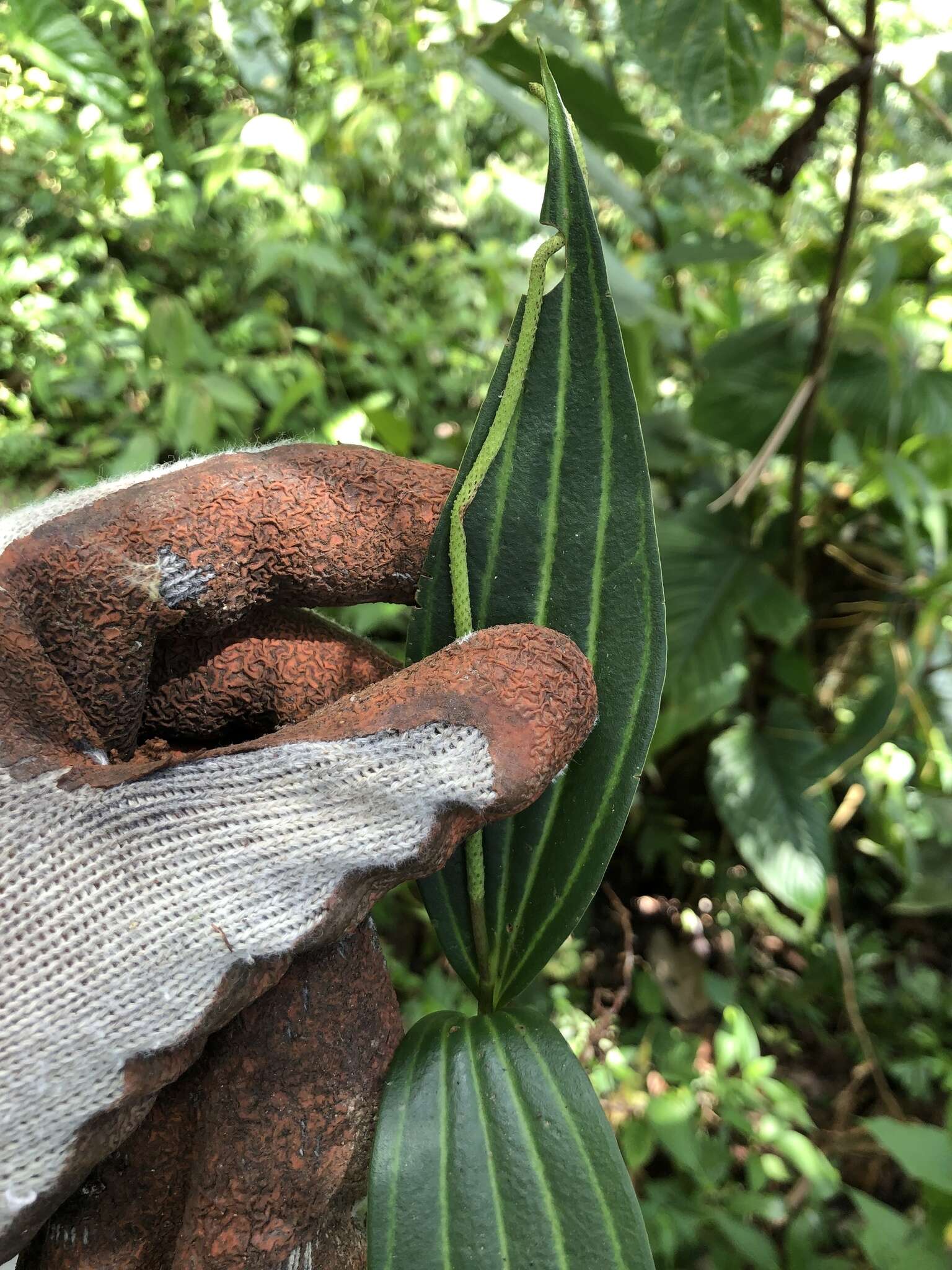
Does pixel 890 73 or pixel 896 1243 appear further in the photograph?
pixel 890 73

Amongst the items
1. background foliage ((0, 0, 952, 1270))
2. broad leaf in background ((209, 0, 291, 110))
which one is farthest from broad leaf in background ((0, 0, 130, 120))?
broad leaf in background ((209, 0, 291, 110))

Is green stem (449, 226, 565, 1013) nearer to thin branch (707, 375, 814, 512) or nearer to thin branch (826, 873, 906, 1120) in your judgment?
thin branch (707, 375, 814, 512)

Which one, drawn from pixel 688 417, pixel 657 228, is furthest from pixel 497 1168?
pixel 657 228

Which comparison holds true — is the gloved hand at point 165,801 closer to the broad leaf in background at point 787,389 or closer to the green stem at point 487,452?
the green stem at point 487,452

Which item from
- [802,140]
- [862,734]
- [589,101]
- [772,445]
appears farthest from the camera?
[862,734]

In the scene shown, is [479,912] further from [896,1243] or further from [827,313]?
[827,313]

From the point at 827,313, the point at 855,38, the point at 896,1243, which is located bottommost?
the point at 896,1243

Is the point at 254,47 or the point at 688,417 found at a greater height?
the point at 254,47

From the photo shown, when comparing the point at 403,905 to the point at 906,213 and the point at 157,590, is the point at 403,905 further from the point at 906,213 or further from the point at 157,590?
the point at 906,213
